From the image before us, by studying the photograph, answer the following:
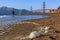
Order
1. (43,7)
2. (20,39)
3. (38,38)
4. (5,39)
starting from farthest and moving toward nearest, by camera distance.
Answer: (43,7), (5,39), (20,39), (38,38)

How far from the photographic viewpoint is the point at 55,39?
10.9 meters

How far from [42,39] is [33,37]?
2.55ft

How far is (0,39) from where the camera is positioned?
43.6 feet

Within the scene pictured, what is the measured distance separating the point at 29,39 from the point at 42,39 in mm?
1081

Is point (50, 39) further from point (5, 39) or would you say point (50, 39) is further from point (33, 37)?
point (5, 39)

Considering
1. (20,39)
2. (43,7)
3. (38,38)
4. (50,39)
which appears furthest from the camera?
(43,7)

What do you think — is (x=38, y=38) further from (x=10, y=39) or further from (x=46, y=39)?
(x=10, y=39)

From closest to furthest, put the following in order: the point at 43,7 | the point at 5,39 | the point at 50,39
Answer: the point at 50,39 → the point at 5,39 → the point at 43,7

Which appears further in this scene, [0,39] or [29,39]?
[0,39]

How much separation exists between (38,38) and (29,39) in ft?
2.31

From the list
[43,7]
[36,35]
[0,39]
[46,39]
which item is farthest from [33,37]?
[43,7]

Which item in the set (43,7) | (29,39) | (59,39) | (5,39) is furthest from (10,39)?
(43,7)

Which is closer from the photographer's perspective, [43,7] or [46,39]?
[46,39]

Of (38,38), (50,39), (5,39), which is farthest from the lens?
(5,39)
